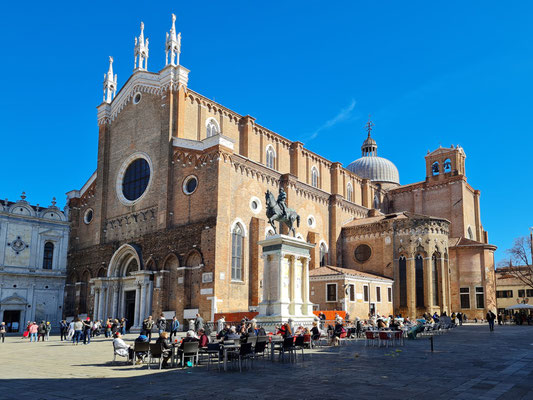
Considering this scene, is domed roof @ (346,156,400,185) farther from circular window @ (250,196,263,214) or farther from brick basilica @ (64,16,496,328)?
circular window @ (250,196,263,214)

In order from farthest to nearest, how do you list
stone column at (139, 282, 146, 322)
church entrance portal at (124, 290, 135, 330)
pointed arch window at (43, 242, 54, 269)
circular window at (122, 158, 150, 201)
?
pointed arch window at (43, 242, 54, 269) → circular window at (122, 158, 150, 201) → church entrance portal at (124, 290, 135, 330) → stone column at (139, 282, 146, 322)

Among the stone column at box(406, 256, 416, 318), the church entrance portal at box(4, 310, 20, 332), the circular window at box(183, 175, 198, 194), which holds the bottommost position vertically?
the church entrance portal at box(4, 310, 20, 332)

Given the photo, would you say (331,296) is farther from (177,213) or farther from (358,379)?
(358,379)

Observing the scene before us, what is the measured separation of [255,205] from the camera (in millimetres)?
32281

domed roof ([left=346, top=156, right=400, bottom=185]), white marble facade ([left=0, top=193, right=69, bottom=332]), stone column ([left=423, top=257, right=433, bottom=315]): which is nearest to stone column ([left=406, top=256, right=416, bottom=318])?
stone column ([left=423, top=257, right=433, bottom=315])

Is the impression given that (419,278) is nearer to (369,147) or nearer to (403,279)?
(403,279)

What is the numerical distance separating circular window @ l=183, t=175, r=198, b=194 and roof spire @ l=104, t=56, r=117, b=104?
42.5 feet

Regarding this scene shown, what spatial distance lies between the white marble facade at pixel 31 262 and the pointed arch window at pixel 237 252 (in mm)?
16384

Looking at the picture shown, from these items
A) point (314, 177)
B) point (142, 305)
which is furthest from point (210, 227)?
point (314, 177)

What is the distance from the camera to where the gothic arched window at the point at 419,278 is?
1500 inches

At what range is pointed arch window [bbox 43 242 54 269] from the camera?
Result: 38.0 meters

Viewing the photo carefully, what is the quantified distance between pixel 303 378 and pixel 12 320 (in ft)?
103

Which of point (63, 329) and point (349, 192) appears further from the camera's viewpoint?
point (349, 192)

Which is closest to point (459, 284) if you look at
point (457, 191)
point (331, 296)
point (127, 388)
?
point (457, 191)
